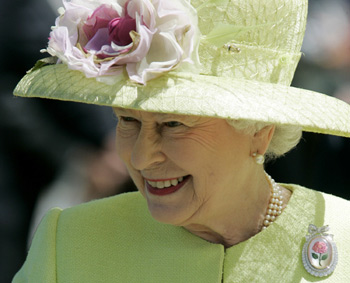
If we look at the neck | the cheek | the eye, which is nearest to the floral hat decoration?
the eye

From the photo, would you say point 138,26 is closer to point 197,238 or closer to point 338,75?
point 197,238

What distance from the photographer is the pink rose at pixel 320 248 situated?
2498mm

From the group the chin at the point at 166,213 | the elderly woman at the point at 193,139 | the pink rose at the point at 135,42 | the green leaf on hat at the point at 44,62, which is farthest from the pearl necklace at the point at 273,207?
the green leaf on hat at the point at 44,62

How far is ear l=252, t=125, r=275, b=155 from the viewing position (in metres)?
2.53

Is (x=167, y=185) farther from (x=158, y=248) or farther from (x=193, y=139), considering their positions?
(x=158, y=248)

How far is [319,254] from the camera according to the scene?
98.3 inches

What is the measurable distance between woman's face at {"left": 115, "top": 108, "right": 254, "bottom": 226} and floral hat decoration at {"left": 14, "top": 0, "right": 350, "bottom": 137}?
223mm

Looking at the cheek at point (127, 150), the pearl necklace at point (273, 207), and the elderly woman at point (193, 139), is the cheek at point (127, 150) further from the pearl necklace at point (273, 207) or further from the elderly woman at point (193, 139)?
the pearl necklace at point (273, 207)

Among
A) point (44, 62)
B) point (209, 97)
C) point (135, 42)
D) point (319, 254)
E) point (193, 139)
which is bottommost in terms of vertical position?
point (319, 254)

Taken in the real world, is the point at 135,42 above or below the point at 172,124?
above

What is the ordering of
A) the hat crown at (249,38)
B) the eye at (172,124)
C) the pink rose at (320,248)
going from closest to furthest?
the hat crown at (249,38)
the eye at (172,124)
the pink rose at (320,248)

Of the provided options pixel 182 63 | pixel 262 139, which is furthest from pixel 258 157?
pixel 182 63

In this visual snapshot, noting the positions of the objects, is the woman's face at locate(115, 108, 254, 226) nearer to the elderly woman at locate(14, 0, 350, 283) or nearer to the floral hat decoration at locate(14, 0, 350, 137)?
the elderly woman at locate(14, 0, 350, 283)

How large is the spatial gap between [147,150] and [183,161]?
12 centimetres
